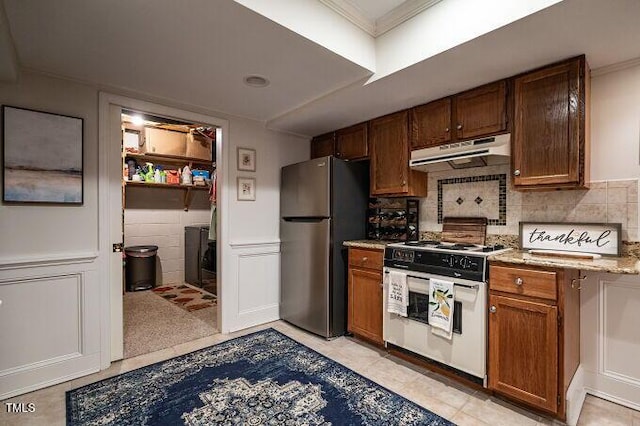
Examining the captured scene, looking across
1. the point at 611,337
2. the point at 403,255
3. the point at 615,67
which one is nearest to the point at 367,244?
the point at 403,255

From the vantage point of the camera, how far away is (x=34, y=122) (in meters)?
2.11

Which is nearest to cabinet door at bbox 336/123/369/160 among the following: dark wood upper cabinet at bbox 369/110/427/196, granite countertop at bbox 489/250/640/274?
dark wood upper cabinet at bbox 369/110/427/196

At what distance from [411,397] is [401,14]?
2434mm

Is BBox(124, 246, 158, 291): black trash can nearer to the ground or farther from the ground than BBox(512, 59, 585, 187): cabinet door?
nearer to the ground

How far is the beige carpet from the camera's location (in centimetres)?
281

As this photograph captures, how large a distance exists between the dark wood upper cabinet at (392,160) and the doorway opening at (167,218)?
2052 millimetres

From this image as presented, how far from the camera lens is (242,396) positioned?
201 centimetres

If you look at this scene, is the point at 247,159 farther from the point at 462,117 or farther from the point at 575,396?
the point at 575,396

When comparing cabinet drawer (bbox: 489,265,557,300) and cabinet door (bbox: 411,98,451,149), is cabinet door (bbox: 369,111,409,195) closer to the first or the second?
cabinet door (bbox: 411,98,451,149)

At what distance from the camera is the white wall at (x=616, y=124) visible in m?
1.91

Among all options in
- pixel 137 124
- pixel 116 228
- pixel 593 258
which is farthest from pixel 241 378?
pixel 137 124

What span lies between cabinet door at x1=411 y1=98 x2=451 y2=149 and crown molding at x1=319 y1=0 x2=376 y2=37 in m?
0.77

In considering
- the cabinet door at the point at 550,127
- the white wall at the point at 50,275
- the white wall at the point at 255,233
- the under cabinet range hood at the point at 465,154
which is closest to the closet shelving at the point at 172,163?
the white wall at the point at 255,233

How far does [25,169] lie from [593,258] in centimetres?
357
